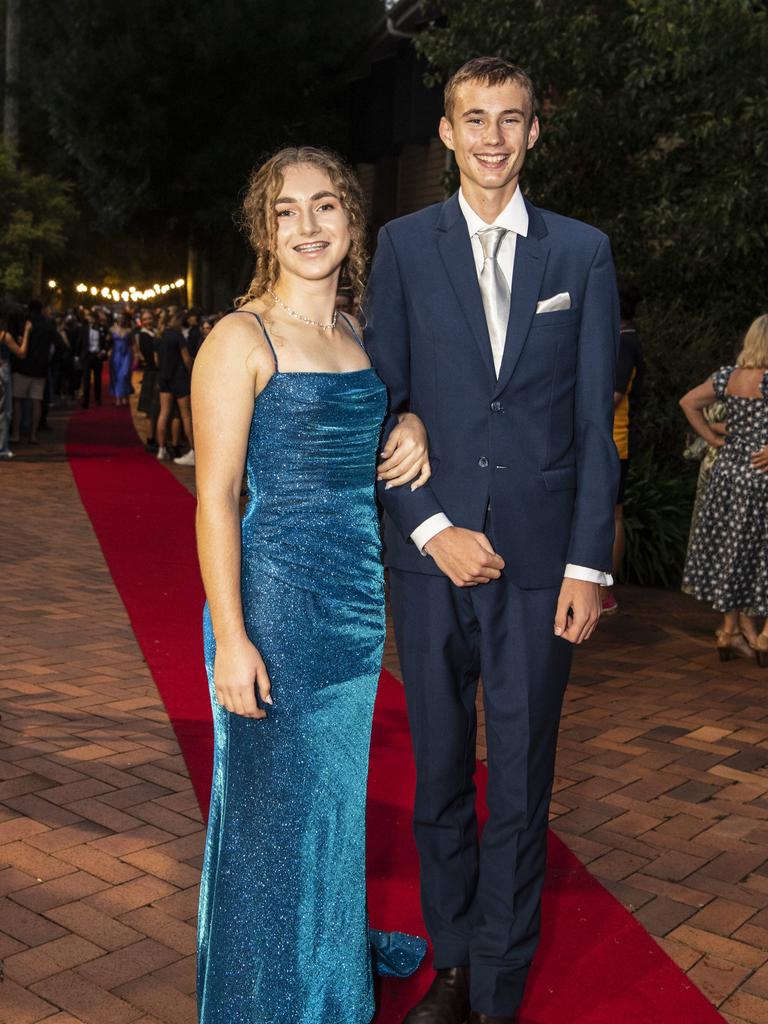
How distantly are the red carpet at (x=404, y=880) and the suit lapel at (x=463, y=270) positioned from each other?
1.63 meters

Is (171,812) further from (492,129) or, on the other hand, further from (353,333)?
(492,129)

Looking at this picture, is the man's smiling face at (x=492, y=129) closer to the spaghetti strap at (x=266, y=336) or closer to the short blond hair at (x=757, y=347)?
the spaghetti strap at (x=266, y=336)

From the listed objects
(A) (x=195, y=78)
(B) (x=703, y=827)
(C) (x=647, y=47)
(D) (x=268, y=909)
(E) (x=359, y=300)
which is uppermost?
(A) (x=195, y=78)

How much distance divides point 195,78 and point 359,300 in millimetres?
22306

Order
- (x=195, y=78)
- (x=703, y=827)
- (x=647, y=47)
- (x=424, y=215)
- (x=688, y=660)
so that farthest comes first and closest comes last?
(x=195, y=78), (x=647, y=47), (x=688, y=660), (x=703, y=827), (x=424, y=215)

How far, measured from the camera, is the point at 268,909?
272 centimetres

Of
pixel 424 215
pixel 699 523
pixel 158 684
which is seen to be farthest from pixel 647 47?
pixel 424 215

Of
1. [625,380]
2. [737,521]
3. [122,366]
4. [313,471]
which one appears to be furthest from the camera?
[122,366]

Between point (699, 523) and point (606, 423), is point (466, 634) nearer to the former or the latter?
point (606, 423)

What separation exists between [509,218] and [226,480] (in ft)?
3.03

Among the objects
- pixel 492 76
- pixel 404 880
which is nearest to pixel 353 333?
pixel 492 76

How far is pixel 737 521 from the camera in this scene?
678 cm

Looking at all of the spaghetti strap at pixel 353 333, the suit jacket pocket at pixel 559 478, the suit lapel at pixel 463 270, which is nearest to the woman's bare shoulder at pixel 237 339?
the spaghetti strap at pixel 353 333

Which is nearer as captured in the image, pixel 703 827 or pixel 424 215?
pixel 424 215
